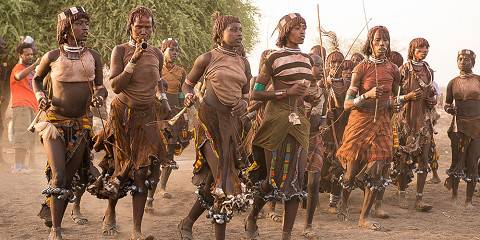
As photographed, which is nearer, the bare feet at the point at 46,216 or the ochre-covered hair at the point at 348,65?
the bare feet at the point at 46,216

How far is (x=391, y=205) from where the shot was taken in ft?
30.6

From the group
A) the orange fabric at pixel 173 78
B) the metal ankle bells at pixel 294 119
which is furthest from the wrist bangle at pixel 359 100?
the orange fabric at pixel 173 78

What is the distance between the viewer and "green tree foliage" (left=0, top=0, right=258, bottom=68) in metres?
15.5

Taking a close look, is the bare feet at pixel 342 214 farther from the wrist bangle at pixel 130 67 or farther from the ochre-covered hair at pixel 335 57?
the wrist bangle at pixel 130 67

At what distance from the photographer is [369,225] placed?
7520 mm

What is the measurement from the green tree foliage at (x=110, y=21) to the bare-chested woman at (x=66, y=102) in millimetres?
9403

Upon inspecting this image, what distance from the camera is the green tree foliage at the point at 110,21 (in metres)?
15.5

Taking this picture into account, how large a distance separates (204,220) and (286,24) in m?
2.88

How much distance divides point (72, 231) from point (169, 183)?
4.06 meters

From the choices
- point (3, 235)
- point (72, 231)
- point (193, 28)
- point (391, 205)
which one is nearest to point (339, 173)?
point (391, 205)

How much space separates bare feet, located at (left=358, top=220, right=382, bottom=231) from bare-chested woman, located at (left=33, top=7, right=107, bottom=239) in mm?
3526

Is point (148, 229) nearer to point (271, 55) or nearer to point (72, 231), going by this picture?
point (72, 231)

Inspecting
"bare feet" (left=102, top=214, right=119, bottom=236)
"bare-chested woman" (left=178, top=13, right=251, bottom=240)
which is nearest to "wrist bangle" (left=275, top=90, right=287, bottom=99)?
"bare-chested woman" (left=178, top=13, right=251, bottom=240)

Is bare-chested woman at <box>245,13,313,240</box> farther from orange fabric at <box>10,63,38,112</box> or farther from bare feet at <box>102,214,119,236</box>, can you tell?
orange fabric at <box>10,63,38,112</box>
